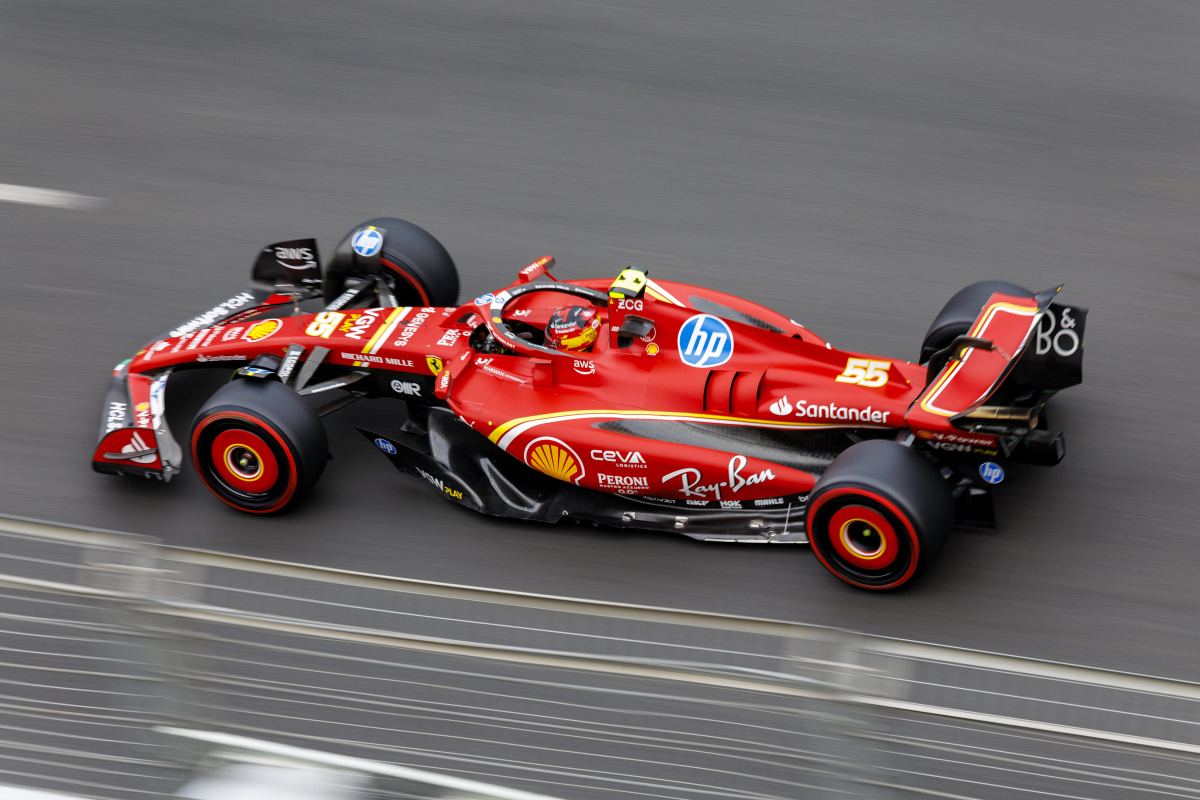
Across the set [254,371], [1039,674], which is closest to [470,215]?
[254,371]

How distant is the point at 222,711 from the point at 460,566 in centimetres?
242

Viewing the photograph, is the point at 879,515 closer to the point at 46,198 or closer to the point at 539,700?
the point at 539,700

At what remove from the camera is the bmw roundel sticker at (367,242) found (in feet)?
23.2

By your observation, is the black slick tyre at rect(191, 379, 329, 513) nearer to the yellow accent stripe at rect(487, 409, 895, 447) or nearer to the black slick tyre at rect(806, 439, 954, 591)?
the yellow accent stripe at rect(487, 409, 895, 447)

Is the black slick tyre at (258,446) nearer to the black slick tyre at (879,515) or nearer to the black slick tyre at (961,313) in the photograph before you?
the black slick tyre at (879,515)

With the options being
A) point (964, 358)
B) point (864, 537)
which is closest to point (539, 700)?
point (864, 537)

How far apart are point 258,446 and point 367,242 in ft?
5.64

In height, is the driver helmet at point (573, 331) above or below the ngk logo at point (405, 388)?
above

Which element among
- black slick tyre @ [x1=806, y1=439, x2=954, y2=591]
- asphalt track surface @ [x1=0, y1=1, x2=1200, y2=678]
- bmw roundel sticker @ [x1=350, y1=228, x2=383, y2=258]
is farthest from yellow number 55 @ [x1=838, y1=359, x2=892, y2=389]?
bmw roundel sticker @ [x1=350, y1=228, x2=383, y2=258]

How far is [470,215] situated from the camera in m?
8.59

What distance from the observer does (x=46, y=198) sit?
8.83m

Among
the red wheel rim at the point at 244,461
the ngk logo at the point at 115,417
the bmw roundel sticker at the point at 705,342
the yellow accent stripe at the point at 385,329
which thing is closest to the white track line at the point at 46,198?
the ngk logo at the point at 115,417

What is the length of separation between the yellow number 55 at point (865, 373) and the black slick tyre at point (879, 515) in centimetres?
44

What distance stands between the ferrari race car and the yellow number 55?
0.01m
